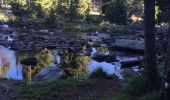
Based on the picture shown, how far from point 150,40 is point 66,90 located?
3218mm

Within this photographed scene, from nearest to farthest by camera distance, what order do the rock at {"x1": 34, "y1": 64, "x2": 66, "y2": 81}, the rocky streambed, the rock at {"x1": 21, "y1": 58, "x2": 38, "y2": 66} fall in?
the rock at {"x1": 34, "y1": 64, "x2": 66, "y2": 81} < the rocky streambed < the rock at {"x1": 21, "y1": 58, "x2": 38, "y2": 66}

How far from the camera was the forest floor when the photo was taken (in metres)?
10.8

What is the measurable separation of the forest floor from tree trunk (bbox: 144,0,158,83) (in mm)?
1277

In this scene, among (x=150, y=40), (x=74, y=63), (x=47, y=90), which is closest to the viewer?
(x=150, y=40)

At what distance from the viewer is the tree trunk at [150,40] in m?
9.44

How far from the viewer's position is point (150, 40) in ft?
31.5

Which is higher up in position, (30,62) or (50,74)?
(50,74)

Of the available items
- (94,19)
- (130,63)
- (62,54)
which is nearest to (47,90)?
(130,63)

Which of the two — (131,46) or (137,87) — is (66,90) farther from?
(131,46)

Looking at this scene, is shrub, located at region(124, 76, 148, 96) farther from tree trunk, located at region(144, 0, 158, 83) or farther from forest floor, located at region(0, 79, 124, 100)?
forest floor, located at region(0, 79, 124, 100)

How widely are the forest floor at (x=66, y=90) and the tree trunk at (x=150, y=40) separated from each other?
128cm

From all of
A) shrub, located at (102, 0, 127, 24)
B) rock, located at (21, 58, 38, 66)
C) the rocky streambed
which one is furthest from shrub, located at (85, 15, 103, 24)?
rock, located at (21, 58, 38, 66)

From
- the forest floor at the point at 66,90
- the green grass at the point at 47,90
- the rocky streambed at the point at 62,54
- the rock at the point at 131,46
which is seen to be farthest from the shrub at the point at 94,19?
the green grass at the point at 47,90

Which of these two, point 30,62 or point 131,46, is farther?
point 131,46
